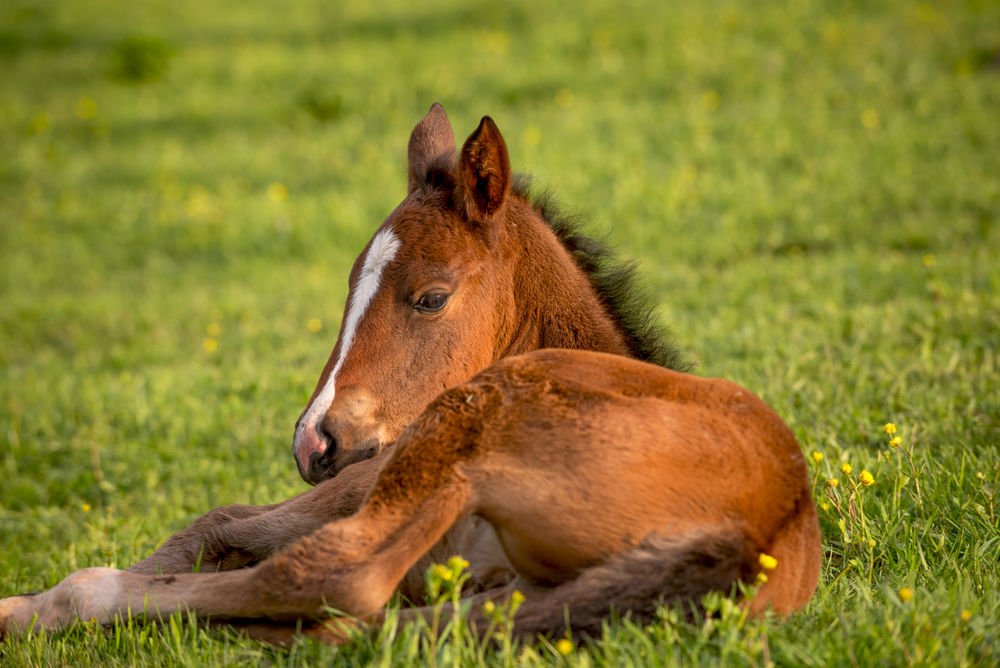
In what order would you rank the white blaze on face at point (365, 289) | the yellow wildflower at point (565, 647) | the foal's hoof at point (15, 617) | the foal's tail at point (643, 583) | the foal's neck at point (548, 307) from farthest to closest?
A: the foal's neck at point (548, 307), the white blaze on face at point (365, 289), the foal's hoof at point (15, 617), the foal's tail at point (643, 583), the yellow wildflower at point (565, 647)

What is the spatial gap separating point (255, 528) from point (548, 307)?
1.45 m

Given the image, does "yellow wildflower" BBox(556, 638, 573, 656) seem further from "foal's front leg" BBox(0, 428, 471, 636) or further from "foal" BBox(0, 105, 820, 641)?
"foal's front leg" BBox(0, 428, 471, 636)

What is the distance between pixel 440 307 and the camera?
4215 millimetres

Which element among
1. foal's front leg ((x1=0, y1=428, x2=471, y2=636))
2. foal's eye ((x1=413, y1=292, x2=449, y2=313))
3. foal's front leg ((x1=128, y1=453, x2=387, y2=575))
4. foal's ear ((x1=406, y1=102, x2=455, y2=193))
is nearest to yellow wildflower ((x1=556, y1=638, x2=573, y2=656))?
foal's front leg ((x1=0, y1=428, x2=471, y2=636))

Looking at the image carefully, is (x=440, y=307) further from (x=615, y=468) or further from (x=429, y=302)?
(x=615, y=468)

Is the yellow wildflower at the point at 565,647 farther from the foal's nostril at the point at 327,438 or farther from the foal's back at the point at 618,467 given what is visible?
the foal's nostril at the point at 327,438

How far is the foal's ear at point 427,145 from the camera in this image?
456cm

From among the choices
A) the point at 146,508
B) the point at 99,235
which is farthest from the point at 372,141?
the point at 146,508

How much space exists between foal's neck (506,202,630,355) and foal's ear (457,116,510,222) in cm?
21

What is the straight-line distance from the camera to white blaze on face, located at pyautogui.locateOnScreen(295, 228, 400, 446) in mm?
4090

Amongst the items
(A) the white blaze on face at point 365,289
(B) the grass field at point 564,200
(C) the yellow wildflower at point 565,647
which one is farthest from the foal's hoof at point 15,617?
(C) the yellow wildflower at point 565,647

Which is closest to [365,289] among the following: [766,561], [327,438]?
[327,438]

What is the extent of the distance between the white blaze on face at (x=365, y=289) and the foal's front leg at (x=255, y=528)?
0.33 meters

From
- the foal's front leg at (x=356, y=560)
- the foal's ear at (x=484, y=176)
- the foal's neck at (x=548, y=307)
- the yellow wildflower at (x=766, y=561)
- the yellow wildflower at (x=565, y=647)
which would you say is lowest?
the yellow wildflower at (x=565, y=647)
